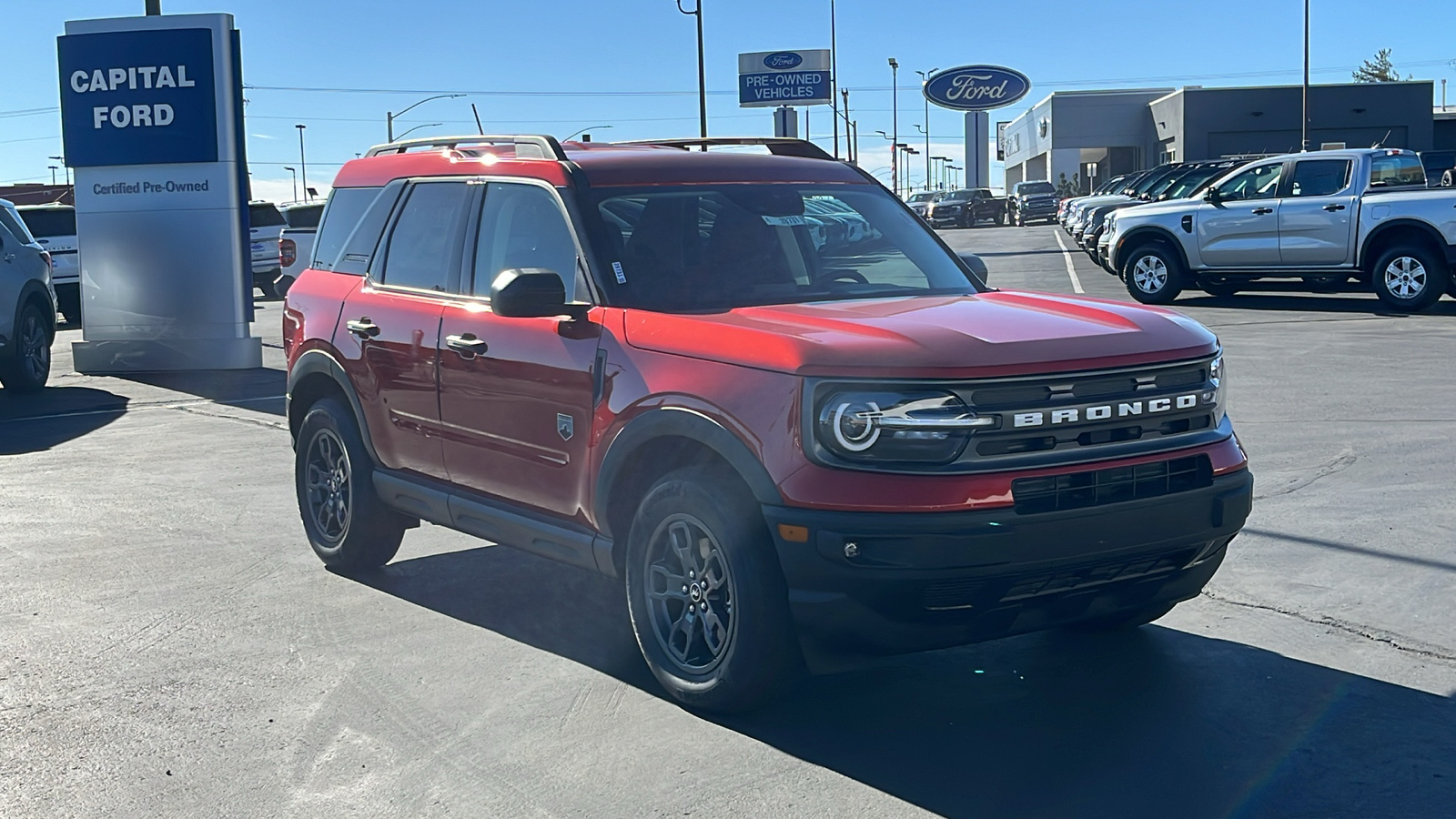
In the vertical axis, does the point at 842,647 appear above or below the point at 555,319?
below

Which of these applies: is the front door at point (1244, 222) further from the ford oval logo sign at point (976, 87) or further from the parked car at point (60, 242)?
the ford oval logo sign at point (976, 87)

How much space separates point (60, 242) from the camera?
25.1 m

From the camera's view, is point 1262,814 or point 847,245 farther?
point 847,245

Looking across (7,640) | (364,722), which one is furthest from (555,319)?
(7,640)

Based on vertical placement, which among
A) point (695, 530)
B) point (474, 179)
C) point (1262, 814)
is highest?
point (474, 179)

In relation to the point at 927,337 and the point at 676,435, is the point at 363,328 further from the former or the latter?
the point at 927,337

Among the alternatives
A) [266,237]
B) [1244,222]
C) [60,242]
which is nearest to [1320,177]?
[1244,222]

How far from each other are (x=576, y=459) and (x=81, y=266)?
44.0ft

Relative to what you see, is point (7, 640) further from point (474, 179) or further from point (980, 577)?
point (980, 577)

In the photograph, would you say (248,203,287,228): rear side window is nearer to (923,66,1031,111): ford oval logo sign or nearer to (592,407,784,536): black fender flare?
(592,407,784,536): black fender flare

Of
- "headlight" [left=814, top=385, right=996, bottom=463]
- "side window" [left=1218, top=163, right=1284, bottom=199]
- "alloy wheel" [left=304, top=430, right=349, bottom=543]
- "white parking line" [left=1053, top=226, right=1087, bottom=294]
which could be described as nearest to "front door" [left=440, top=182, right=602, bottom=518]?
"alloy wheel" [left=304, top=430, right=349, bottom=543]

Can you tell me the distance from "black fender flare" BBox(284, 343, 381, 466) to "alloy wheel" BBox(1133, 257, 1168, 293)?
→ 15248mm

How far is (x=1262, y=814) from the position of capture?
3.97 metres

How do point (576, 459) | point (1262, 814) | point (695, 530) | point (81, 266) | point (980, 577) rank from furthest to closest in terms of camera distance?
point (81, 266) < point (576, 459) < point (695, 530) < point (980, 577) < point (1262, 814)
